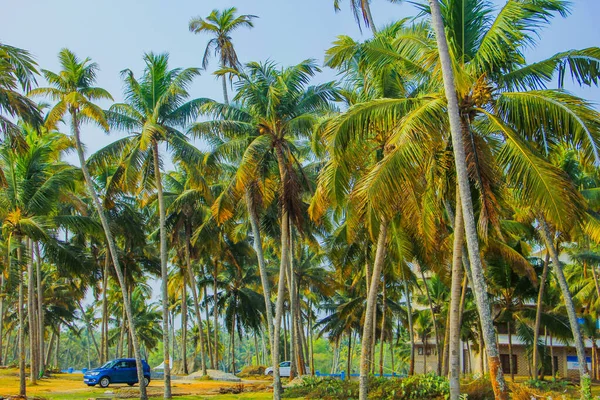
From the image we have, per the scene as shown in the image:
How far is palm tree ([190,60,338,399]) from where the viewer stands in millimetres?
21453

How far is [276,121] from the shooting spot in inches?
873

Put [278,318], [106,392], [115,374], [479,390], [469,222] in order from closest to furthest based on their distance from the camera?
[469,222], [479,390], [278,318], [106,392], [115,374]

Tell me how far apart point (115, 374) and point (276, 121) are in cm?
1586

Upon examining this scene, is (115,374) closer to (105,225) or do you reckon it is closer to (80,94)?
(105,225)

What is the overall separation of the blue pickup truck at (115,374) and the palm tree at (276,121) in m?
12.3

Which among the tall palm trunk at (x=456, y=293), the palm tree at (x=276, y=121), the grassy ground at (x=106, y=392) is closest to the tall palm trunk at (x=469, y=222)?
the tall palm trunk at (x=456, y=293)

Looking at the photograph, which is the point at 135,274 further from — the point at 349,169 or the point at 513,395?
the point at 513,395

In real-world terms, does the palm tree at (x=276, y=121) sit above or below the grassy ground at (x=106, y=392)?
above

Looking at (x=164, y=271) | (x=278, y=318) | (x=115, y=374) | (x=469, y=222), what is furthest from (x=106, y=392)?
(x=469, y=222)

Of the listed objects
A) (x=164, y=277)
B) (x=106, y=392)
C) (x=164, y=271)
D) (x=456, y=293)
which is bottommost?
(x=106, y=392)

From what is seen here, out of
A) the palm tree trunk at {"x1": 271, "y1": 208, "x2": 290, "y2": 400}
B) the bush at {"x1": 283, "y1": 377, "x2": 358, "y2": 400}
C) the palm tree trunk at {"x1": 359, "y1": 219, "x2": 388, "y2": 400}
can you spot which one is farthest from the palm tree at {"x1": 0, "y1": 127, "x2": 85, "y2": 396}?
the palm tree trunk at {"x1": 359, "y1": 219, "x2": 388, "y2": 400}

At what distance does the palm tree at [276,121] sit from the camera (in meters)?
21.5

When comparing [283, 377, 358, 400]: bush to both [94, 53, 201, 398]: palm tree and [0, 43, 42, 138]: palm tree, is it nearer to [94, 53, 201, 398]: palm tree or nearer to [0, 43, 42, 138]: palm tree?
[94, 53, 201, 398]: palm tree

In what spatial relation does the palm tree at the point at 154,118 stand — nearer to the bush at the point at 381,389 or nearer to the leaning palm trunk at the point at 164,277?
the leaning palm trunk at the point at 164,277
